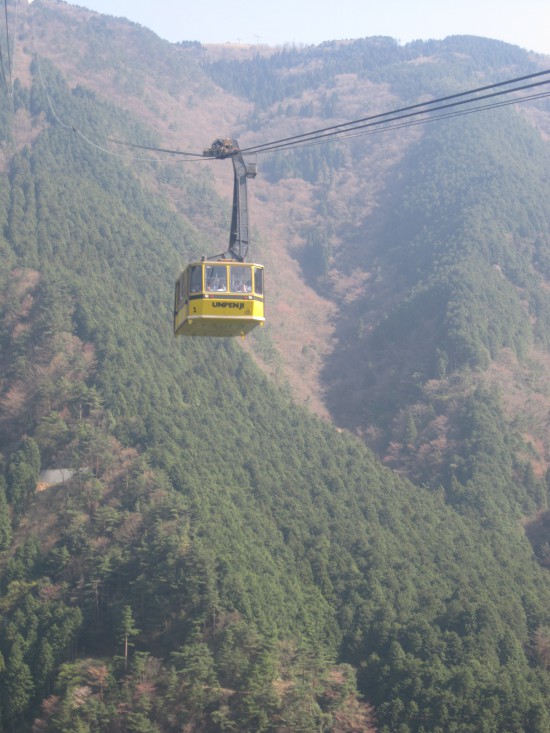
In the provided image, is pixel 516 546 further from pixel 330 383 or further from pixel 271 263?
pixel 271 263

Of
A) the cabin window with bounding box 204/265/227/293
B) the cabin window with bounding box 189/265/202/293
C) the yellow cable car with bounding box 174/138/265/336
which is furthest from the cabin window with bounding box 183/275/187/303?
the cabin window with bounding box 204/265/227/293

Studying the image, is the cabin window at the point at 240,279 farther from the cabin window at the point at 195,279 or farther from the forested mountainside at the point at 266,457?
the forested mountainside at the point at 266,457

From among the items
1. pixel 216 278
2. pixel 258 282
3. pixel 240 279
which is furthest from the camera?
pixel 258 282

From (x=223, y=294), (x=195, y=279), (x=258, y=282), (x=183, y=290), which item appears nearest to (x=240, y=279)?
(x=258, y=282)

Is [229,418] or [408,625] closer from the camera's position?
[408,625]

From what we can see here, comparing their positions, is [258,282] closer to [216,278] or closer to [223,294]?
[223,294]

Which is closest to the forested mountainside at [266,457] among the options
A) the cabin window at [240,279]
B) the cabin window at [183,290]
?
the cabin window at [183,290]

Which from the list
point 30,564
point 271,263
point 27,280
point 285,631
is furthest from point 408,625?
point 271,263
